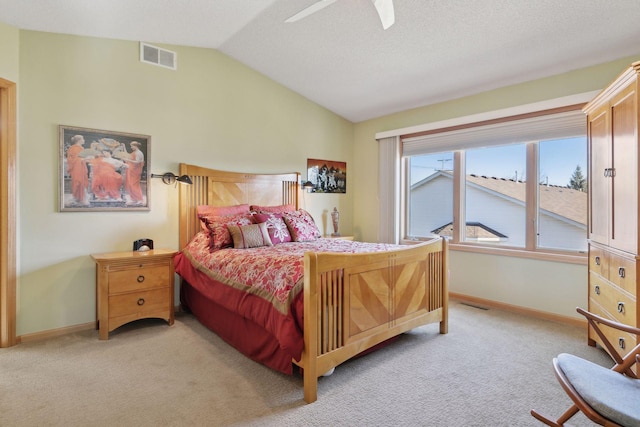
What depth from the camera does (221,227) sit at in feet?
11.2

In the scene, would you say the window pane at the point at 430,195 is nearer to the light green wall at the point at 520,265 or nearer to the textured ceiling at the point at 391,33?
the light green wall at the point at 520,265

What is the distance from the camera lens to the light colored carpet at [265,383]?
188 cm

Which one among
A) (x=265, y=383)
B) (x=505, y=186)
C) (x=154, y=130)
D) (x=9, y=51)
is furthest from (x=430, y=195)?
(x=9, y=51)

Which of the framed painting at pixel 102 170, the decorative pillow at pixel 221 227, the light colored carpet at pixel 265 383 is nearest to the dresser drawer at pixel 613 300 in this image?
the light colored carpet at pixel 265 383

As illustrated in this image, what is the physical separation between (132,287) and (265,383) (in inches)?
65.7

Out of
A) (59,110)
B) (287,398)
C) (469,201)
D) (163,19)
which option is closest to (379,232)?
(469,201)

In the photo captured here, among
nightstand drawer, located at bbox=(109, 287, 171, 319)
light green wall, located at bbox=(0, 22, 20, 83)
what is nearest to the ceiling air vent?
light green wall, located at bbox=(0, 22, 20, 83)

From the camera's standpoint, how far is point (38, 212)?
2.99 metres

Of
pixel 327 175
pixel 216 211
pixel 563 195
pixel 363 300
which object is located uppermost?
pixel 327 175

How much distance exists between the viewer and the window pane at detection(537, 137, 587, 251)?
3.47 m

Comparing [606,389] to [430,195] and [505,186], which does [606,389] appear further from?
[430,195]

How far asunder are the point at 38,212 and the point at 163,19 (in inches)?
82.8

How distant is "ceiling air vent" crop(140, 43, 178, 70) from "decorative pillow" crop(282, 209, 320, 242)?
83.1 inches

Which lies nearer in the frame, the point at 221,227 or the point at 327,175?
the point at 221,227
